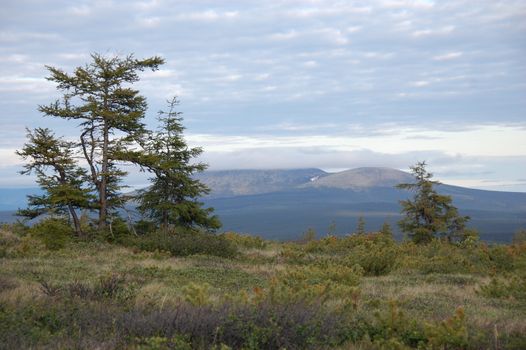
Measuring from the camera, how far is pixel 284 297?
7.85m

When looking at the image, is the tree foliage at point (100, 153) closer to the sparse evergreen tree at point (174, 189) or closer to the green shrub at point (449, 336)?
the sparse evergreen tree at point (174, 189)

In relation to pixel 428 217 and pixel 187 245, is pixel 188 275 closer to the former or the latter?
pixel 187 245

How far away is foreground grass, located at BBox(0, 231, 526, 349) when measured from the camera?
6.14 metres

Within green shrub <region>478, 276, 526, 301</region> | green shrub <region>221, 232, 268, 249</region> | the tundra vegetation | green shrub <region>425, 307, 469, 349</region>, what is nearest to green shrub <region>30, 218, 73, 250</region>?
the tundra vegetation

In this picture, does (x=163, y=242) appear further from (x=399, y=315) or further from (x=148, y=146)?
(x=399, y=315)

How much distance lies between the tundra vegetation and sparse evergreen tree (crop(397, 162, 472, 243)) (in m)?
0.09

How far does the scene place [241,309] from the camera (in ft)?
22.4

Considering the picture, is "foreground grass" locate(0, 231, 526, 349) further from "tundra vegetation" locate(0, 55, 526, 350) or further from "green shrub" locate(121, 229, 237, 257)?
"green shrub" locate(121, 229, 237, 257)

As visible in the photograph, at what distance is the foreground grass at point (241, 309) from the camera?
20.1 feet

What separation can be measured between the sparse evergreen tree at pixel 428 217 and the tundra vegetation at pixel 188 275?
0.09 metres

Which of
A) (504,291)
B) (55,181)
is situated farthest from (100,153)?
(504,291)

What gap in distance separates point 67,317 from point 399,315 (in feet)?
14.4

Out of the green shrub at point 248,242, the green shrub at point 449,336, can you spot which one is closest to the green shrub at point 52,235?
the green shrub at point 248,242

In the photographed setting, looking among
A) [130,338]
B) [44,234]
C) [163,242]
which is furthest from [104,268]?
[130,338]
